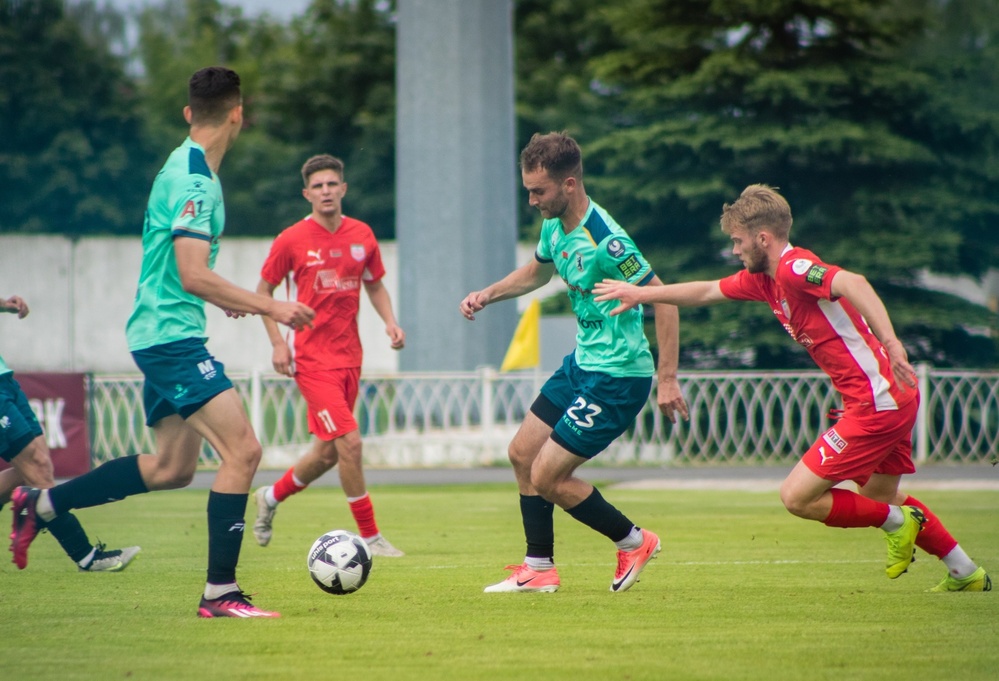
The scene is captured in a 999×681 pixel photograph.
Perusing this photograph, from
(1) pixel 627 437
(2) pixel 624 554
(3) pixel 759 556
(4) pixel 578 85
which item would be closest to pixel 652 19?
(1) pixel 627 437

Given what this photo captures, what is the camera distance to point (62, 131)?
39.2 metres

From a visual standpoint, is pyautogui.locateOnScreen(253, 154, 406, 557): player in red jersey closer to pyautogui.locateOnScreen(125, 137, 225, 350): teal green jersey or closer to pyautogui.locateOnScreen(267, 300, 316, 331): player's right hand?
pyautogui.locateOnScreen(125, 137, 225, 350): teal green jersey

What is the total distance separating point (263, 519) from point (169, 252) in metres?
3.34

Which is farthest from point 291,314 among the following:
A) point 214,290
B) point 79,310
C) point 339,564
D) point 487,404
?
point 79,310

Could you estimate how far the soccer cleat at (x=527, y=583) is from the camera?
696 centimetres

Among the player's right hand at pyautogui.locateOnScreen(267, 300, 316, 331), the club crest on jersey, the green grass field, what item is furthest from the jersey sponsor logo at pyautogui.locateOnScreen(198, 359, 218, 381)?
the club crest on jersey

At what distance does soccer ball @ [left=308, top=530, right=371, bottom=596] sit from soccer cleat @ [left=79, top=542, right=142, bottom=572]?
1425 mm

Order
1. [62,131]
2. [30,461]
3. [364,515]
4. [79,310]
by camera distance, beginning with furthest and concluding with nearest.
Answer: [62,131], [79,310], [364,515], [30,461]

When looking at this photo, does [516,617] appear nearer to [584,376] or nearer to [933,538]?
[584,376]

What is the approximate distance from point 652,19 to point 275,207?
21.9 metres

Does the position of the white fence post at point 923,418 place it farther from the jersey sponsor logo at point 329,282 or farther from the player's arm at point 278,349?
the player's arm at point 278,349

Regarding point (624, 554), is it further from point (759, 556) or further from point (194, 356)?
point (194, 356)

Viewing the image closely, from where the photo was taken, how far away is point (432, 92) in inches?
885

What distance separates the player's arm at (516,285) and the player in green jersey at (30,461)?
2412 millimetres
